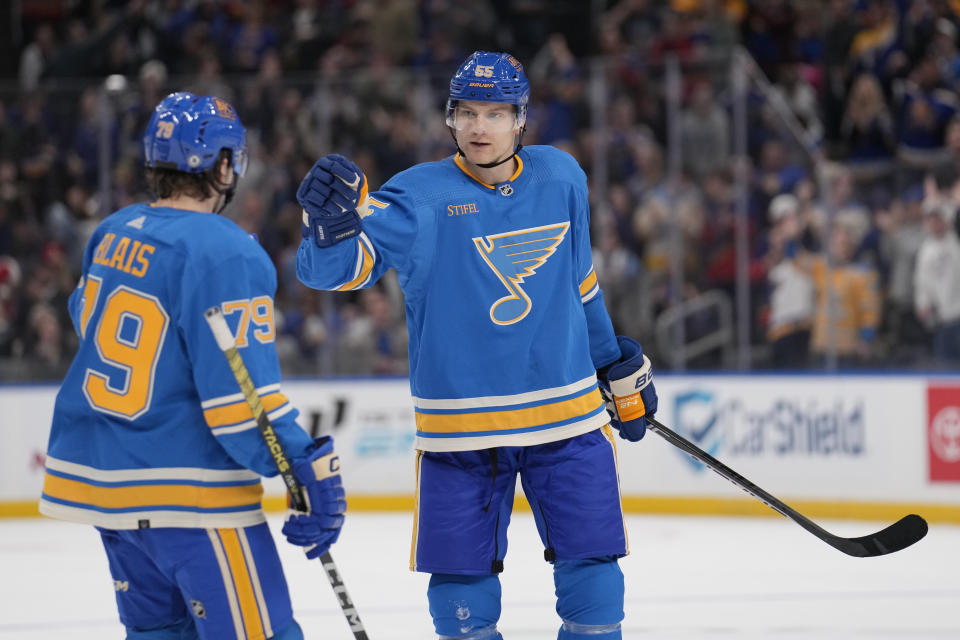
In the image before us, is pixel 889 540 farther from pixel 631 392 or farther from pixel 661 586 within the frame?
pixel 661 586

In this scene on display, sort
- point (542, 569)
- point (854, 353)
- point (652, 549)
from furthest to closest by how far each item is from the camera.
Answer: point (854, 353), point (652, 549), point (542, 569)

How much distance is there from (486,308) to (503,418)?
0.23 m

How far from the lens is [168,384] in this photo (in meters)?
2.24

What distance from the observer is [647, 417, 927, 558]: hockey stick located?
10.8ft

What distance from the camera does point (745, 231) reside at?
7.10 metres

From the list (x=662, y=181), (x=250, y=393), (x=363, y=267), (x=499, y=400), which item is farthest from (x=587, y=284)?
(x=662, y=181)

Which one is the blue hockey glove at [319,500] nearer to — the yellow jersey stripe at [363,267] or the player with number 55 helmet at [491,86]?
the yellow jersey stripe at [363,267]

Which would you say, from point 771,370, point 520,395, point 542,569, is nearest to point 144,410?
point 520,395

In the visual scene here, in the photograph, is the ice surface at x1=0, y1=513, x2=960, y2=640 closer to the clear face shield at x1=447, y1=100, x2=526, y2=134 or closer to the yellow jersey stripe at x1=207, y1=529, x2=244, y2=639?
the clear face shield at x1=447, y1=100, x2=526, y2=134

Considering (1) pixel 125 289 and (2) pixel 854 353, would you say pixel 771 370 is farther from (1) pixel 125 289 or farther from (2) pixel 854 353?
(1) pixel 125 289

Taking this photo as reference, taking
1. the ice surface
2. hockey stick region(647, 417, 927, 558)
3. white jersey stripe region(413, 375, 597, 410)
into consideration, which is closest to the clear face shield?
white jersey stripe region(413, 375, 597, 410)

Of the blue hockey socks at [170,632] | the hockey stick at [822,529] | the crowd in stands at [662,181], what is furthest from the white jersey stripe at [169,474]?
the crowd in stands at [662,181]

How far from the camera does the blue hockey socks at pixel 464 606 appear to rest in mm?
2785

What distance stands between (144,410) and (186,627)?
407 millimetres
